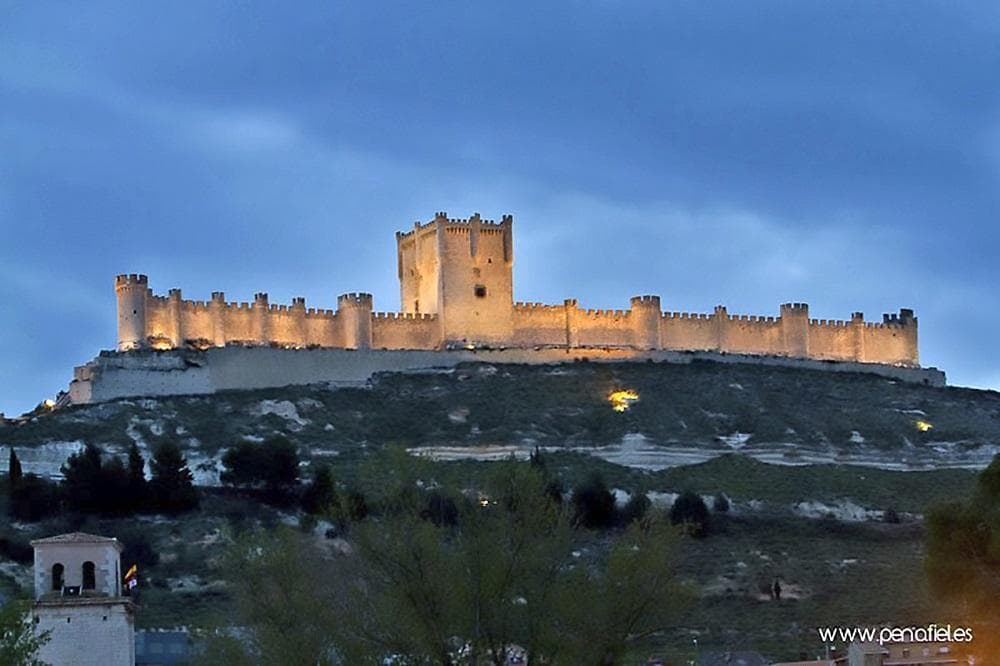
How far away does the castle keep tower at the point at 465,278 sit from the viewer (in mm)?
85125

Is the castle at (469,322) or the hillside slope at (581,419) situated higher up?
the castle at (469,322)

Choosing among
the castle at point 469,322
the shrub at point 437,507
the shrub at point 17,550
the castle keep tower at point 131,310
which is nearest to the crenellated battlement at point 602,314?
the castle at point 469,322

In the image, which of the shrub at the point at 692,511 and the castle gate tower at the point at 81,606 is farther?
the shrub at the point at 692,511

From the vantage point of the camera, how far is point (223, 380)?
78.0m

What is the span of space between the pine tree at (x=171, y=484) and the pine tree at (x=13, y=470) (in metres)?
3.41

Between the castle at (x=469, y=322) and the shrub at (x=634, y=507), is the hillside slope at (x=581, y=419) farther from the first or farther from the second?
the shrub at (x=634, y=507)

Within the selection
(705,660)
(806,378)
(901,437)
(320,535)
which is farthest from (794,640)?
(806,378)

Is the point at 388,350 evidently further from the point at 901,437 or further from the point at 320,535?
the point at 320,535

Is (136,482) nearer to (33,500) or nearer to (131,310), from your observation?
(33,500)

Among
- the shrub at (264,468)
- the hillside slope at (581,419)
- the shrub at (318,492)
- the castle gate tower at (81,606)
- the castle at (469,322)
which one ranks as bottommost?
the castle gate tower at (81,606)

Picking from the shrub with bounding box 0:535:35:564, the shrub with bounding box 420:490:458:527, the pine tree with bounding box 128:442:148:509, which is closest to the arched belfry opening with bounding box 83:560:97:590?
the shrub with bounding box 420:490:458:527

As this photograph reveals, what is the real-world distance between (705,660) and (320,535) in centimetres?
1611

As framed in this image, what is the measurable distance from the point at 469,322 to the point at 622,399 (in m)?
6.73

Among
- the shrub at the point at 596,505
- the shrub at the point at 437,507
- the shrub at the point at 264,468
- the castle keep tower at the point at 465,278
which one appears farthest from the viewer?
the castle keep tower at the point at 465,278
